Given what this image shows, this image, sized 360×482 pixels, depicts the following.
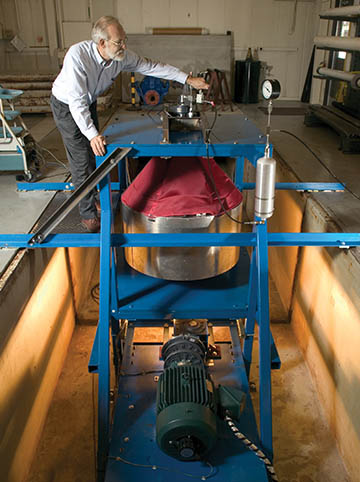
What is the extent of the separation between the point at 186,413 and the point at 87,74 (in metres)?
1.69

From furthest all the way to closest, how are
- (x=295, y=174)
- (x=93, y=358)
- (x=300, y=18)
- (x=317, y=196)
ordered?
(x=300, y=18) → (x=295, y=174) → (x=317, y=196) → (x=93, y=358)

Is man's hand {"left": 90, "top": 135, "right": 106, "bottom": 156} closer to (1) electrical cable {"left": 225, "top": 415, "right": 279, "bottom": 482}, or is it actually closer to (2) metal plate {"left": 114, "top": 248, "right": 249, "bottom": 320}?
(2) metal plate {"left": 114, "top": 248, "right": 249, "bottom": 320}

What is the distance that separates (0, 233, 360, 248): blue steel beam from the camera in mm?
1928

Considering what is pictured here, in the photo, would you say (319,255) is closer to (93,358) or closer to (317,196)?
(317,196)

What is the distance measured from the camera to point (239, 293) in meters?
2.39

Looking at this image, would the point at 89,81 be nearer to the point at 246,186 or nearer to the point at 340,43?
the point at 246,186

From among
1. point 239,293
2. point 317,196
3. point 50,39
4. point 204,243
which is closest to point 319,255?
point 317,196

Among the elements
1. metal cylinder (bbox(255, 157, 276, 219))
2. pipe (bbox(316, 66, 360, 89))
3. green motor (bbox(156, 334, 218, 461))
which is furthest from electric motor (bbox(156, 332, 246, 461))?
pipe (bbox(316, 66, 360, 89))

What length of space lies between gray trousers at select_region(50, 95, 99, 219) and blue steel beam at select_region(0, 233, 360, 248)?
2.10 ft

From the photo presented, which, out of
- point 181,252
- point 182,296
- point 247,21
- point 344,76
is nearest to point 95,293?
point 182,296

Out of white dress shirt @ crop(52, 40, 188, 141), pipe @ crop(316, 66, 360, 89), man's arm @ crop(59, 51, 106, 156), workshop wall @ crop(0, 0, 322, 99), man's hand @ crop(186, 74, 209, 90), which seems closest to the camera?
man's arm @ crop(59, 51, 106, 156)

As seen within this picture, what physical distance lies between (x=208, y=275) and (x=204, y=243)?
1.56 ft

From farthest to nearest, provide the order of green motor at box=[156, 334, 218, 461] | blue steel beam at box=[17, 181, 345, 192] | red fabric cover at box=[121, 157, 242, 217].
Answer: blue steel beam at box=[17, 181, 345, 192]
red fabric cover at box=[121, 157, 242, 217]
green motor at box=[156, 334, 218, 461]

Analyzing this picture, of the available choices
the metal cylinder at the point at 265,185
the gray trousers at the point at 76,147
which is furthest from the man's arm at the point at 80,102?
the metal cylinder at the point at 265,185
